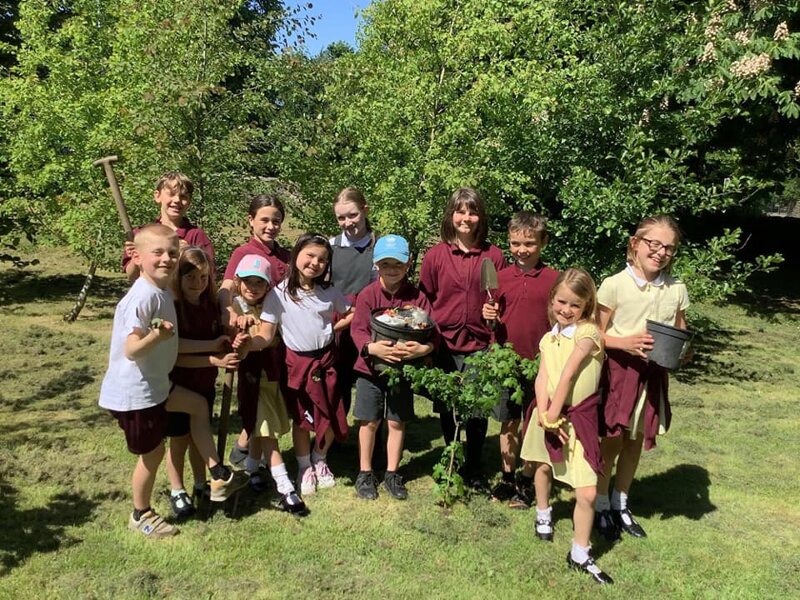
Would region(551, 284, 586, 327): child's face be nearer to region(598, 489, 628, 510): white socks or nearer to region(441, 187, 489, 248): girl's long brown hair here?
region(441, 187, 489, 248): girl's long brown hair

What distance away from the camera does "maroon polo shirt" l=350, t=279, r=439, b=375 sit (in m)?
3.97

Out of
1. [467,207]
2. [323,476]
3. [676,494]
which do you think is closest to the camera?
→ [467,207]

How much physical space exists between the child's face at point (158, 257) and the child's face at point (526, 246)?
1986 millimetres

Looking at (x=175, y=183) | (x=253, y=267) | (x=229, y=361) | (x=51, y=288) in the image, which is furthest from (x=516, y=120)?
(x=51, y=288)

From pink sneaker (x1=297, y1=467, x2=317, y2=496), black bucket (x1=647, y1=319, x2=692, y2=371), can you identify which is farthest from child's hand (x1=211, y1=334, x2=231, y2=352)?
black bucket (x1=647, y1=319, x2=692, y2=371)

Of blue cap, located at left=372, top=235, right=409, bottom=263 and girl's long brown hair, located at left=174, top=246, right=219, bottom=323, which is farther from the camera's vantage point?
blue cap, located at left=372, top=235, right=409, bottom=263

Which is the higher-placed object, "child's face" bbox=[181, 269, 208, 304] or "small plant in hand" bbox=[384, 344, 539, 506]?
"child's face" bbox=[181, 269, 208, 304]

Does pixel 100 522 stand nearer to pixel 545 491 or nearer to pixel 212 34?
pixel 545 491

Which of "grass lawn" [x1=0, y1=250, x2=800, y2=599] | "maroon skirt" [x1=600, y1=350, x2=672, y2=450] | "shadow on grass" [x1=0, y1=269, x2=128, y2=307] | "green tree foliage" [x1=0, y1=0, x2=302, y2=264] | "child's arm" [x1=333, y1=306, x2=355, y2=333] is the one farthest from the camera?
"shadow on grass" [x1=0, y1=269, x2=128, y2=307]

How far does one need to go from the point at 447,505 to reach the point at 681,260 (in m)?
4.57

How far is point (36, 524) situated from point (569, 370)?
3208mm

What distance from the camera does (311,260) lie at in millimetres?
3895

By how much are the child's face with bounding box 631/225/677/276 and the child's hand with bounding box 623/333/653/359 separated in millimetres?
421

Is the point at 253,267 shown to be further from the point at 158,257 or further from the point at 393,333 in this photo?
the point at 393,333
